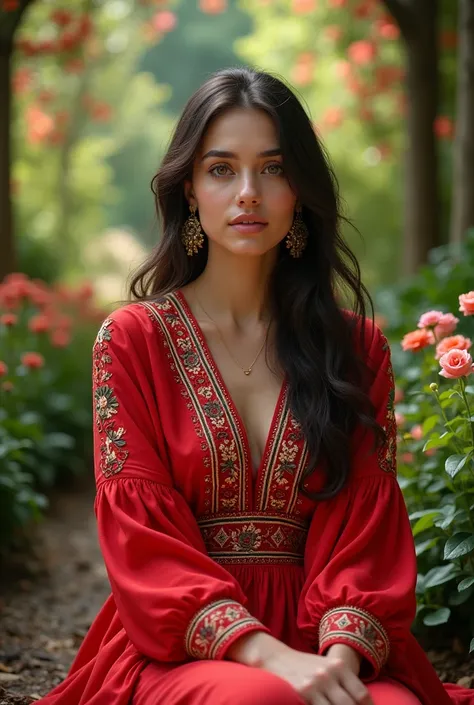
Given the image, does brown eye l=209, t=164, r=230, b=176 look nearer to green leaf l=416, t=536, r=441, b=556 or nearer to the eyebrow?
the eyebrow

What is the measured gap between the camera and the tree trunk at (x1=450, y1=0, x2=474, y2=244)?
6270 mm

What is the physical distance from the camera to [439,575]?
3008 mm

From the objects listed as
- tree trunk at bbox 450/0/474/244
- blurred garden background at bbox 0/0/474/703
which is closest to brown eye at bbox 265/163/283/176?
blurred garden background at bbox 0/0/474/703

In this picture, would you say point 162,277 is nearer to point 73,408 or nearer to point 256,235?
point 256,235

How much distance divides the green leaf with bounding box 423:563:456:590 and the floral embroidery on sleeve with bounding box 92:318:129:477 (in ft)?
3.52

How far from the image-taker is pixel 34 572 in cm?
446

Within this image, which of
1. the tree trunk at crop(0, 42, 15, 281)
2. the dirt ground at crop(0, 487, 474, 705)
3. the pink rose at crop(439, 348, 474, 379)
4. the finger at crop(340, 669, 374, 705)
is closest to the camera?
the finger at crop(340, 669, 374, 705)

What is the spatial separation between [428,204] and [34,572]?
4.47 metres

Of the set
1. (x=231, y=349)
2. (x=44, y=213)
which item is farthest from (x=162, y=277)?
(x=44, y=213)

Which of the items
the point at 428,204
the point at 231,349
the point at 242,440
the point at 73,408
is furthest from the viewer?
the point at 428,204

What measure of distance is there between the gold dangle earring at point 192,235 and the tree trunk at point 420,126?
505 cm

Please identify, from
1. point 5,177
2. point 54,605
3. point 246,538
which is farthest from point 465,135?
point 246,538

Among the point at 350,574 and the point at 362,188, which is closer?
the point at 350,574

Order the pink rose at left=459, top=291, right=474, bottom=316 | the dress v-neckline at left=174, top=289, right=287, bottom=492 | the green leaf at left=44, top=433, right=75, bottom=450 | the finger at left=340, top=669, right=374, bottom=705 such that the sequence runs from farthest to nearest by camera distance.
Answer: the green leaf at left=44, top=433, right=75, bottom=450, the pink rose at left=459, top=291, right=474, bottom=316, the dress v-neckline at left=174, top=289, right=287, bottom=492, the finger at left=340, top=669, right=374, bottom=705
